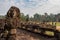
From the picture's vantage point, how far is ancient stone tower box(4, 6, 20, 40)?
4.66 metres

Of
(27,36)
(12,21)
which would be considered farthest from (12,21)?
(27,36)

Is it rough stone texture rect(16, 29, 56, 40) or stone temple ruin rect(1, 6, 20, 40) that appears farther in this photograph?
rough stone texture rect(16, 29, 56, 40)

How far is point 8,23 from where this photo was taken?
478 centimetres

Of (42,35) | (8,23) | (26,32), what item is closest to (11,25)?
(8,23)

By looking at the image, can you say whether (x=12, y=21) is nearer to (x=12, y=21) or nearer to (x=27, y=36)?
(x=12, y=21)

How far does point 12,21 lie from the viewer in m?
4.67

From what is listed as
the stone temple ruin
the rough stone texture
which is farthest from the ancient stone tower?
the rough stone texture

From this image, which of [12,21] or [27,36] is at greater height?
[12,21]

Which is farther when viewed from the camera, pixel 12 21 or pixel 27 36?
pixel 27 36

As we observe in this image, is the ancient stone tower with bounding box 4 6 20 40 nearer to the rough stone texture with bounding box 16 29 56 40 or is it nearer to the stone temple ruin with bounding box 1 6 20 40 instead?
the stone temple ruin with bounding box 1 6 20 40

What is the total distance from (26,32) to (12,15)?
2.24 ft

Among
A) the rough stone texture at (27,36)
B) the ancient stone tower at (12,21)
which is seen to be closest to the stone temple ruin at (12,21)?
the ancient stone tower at (12,21)

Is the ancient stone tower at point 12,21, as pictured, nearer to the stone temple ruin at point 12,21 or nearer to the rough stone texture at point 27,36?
the stone temple ruin at point 12,21

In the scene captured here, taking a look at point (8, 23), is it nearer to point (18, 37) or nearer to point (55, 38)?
point (18, 37)
